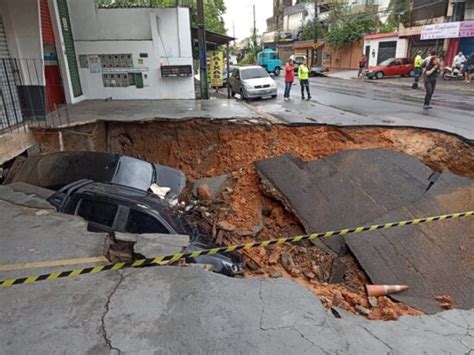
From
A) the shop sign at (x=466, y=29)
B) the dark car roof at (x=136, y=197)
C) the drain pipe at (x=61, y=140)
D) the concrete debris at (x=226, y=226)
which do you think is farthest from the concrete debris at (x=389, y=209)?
the shop sign at (x=466, y=29)

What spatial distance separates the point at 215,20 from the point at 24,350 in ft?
136

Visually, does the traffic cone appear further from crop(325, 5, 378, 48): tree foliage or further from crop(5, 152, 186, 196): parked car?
crop(325, 5, 378, 48): tree foliage

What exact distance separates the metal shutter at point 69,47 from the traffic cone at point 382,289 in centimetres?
1375

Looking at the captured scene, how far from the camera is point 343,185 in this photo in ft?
23.8

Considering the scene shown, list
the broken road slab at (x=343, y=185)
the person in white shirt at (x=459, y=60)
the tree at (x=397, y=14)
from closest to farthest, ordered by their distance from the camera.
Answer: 1. the broken road slab at (x=343, y=185)
2. the person in white shirt at (x=459, y=60)
3. the tree at (x=397, y=14)

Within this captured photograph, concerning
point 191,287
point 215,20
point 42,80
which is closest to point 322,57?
point 215,20

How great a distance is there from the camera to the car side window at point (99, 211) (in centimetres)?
525

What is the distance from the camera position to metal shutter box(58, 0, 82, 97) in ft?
45.9

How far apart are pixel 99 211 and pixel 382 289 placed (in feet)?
14.1

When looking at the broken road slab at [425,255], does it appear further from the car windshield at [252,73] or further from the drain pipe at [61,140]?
the car windshield at [252,73]

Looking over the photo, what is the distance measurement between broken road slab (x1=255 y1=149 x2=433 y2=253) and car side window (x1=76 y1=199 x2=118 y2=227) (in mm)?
3520

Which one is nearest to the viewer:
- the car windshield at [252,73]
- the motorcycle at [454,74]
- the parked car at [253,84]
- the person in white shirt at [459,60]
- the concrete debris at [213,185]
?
the concrete debris at [213,185]

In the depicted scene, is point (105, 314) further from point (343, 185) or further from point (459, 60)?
point (459, 60)

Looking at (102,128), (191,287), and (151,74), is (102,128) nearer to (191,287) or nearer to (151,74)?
(151,74)
